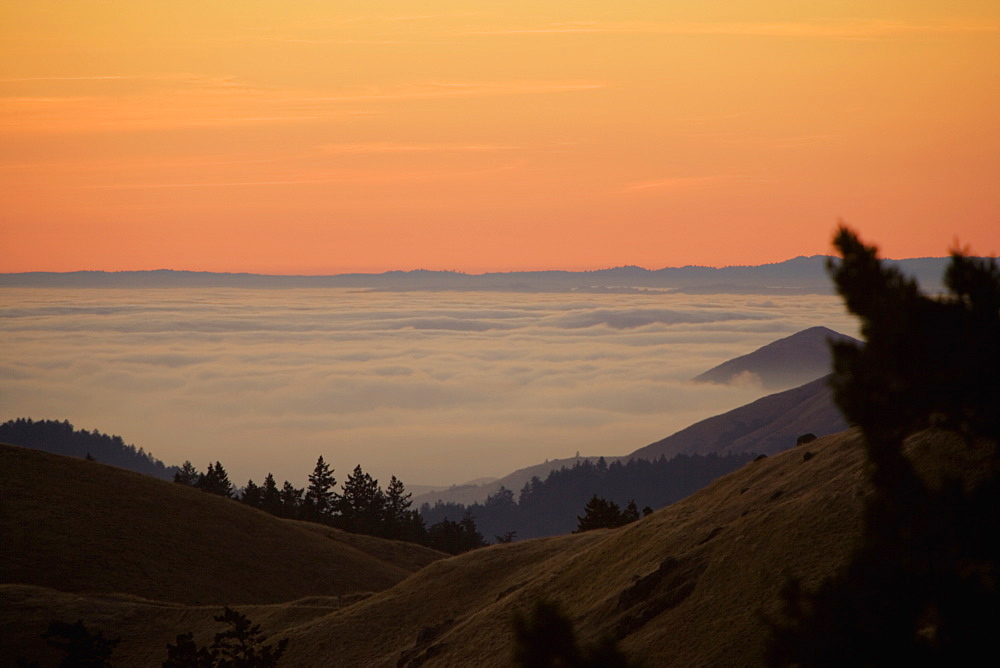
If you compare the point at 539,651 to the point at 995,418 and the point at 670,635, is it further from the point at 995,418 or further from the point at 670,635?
the point at 670,635

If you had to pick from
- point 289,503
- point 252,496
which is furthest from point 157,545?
point 289,503

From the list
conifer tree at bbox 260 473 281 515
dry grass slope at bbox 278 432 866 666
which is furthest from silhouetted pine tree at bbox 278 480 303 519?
dry grass slope at bbox 278 432 866 666

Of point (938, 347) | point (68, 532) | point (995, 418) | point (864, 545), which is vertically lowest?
point (864, 545)

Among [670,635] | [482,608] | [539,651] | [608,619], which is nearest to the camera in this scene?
[539,651]

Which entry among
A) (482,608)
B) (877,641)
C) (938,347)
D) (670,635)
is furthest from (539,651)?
(482,608)

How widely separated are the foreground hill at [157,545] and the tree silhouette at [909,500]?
2714 inches

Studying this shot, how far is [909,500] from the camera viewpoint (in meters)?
15.1

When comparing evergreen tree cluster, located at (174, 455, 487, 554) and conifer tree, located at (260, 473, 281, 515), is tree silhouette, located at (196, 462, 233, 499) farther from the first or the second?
conifer tree, located at (260, 473, 281, 515)

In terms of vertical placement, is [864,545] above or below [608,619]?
above

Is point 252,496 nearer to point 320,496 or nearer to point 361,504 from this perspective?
point 320,496

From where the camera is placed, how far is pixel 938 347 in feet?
49.1

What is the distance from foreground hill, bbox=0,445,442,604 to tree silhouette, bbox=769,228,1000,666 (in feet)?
226

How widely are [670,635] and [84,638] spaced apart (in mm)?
21495

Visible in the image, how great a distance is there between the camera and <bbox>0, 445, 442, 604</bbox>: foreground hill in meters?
76.9
